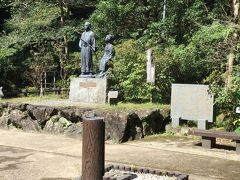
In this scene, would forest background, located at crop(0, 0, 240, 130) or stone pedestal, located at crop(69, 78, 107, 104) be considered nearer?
forest background, located at crop(0, 0, 240, 130)

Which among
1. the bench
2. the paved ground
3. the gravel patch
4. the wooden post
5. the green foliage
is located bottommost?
the paved ground

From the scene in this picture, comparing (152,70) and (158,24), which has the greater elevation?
(158,24)

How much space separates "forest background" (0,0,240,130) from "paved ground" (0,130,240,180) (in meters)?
2.31

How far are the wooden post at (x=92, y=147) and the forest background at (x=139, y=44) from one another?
7496mm

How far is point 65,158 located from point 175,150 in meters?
2.48

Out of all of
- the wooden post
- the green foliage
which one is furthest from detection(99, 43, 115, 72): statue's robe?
the wooden post

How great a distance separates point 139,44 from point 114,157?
8.48m

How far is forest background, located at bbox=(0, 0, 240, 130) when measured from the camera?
11.8 m

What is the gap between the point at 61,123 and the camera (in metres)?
11.7

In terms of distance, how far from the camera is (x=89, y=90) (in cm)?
1335

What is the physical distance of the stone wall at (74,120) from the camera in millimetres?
10461

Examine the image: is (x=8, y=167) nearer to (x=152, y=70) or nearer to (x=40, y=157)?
(x=40, y=157)

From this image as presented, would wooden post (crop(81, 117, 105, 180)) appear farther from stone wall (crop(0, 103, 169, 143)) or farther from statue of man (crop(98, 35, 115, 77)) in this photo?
statue of man (crop(98, 35, 115, 77))

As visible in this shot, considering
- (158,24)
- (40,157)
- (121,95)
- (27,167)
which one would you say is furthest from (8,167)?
(158,24)
